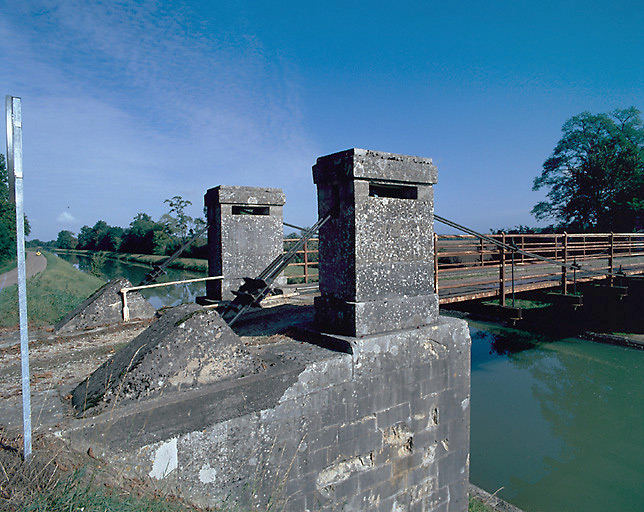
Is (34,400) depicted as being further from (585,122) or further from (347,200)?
(585,122)

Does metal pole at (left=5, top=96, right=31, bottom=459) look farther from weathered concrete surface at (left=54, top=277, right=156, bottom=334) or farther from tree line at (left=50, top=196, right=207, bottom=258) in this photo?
tree line at (left=50, top=196, right=207, bottom=258)

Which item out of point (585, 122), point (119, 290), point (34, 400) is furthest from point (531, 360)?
point (585, 122)

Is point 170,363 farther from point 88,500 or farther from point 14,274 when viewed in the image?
point 14,274

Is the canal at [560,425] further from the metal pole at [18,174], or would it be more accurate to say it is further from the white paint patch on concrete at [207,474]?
the metal pole at [18,174]

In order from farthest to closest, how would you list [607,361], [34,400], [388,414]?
1. [607,361]
2. [388,414]
3. [34,400]

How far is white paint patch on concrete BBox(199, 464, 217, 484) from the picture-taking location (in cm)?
243

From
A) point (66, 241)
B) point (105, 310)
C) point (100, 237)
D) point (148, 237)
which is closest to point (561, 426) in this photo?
point (105, 310)

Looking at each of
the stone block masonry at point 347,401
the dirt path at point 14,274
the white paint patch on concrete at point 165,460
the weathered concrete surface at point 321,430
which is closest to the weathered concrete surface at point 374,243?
the stone block masonry at point 347,401

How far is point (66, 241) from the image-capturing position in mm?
91562

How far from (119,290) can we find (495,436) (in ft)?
22.7

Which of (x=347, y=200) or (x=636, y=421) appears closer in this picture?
(x=347, y=200)

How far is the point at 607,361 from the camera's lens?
1066 cm

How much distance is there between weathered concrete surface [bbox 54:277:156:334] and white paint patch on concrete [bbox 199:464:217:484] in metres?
3.10

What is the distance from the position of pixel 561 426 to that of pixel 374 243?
6856mm
